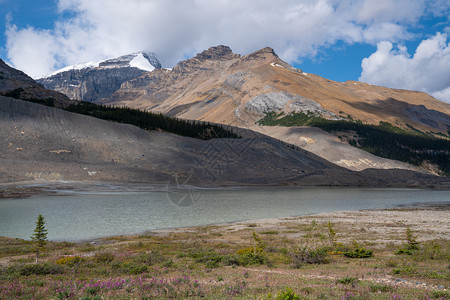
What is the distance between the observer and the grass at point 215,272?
1011 centimetres

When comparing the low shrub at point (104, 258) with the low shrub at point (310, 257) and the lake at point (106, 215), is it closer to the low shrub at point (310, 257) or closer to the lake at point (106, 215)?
the low shrub at point (310, 257)

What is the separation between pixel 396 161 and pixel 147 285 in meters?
162

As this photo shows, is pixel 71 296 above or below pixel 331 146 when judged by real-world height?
below

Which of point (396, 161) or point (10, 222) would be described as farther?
point (396, 161)

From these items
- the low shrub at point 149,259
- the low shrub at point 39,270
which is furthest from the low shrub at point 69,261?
the low shrub at point 149,259

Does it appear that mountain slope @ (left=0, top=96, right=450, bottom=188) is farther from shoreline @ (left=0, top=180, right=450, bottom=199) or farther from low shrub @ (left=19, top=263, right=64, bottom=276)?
low shrub @ (left=19, top=263, right=64, bottom=276)

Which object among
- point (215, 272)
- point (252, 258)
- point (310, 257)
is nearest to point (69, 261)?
point (215, 272)

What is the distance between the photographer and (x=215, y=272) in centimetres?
1384

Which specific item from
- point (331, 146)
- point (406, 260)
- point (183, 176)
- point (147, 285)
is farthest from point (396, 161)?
point (147, 285)

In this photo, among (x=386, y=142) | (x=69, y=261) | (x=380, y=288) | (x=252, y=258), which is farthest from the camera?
(x=386, y=142)

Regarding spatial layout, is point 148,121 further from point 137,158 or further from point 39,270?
point 39,270

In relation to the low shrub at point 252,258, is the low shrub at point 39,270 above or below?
above

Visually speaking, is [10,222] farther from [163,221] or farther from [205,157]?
[205,157]

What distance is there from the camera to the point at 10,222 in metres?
33.1
